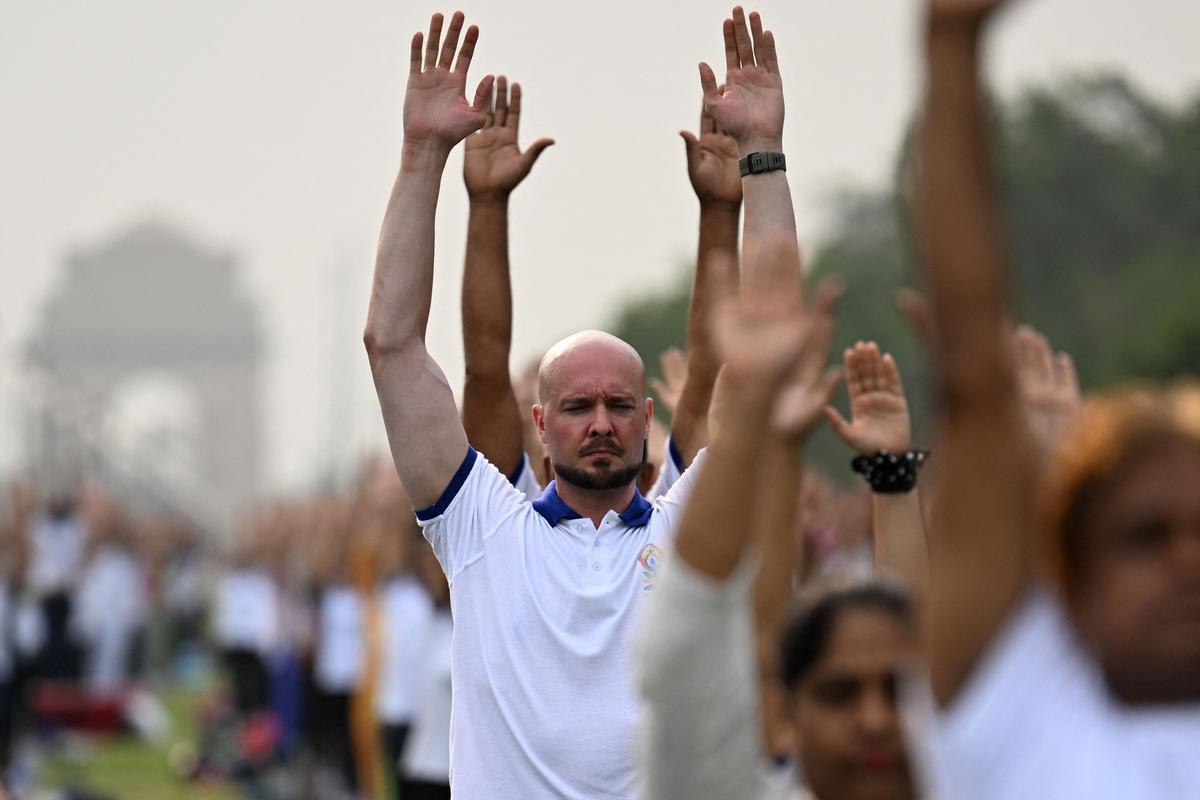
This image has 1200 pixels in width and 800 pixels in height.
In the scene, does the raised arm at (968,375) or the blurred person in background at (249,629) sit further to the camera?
the blurred person in background at (249,629)

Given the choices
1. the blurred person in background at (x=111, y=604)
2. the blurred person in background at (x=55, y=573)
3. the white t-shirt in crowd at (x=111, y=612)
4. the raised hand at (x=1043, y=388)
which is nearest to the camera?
the raised hand at (x=1043, y=388)

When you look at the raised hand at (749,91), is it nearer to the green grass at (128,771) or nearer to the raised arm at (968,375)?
the raised arm at (968,375)

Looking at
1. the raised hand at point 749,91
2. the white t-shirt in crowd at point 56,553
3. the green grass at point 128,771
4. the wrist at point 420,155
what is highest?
the raised hand at point 749,91

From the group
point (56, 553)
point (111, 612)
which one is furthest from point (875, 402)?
point (111, 612)

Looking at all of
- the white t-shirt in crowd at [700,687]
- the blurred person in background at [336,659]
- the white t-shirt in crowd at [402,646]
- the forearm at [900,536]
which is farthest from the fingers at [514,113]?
the blurred person in background at [336,659]

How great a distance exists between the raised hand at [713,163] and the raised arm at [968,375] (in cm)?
390

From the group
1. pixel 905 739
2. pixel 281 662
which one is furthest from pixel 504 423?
pixel 281 662

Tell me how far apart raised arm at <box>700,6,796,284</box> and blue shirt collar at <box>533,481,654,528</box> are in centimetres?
73

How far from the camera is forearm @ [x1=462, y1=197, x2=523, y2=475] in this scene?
21.5 feet

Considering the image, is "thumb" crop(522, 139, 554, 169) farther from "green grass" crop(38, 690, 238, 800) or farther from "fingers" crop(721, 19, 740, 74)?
"green grass" crop(38, 690, 238, 800)

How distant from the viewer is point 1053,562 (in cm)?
273

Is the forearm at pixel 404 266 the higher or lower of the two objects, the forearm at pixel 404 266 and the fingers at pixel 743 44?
the lower

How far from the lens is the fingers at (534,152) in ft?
22.2

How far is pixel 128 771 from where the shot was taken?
23.2 metres
